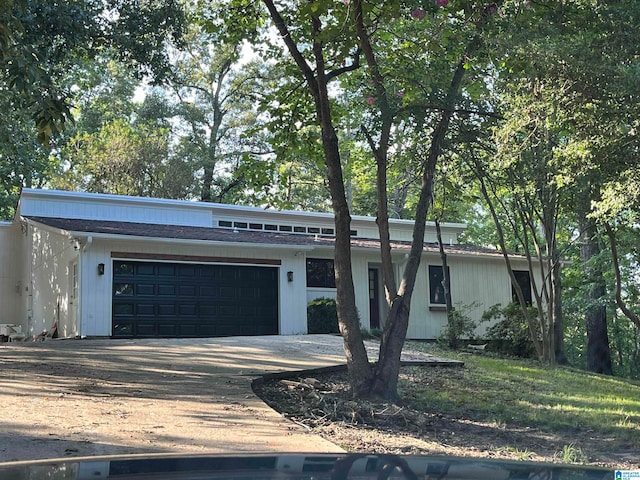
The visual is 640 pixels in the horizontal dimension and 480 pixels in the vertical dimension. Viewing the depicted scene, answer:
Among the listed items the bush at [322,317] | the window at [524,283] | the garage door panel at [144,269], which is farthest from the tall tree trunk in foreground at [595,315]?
the garage door panel at [144,269]

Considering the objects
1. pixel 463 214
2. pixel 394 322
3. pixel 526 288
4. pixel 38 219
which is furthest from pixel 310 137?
pixel 463 214

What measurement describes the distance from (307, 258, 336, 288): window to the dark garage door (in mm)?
1209

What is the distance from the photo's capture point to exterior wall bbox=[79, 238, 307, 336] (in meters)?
A: 16.0

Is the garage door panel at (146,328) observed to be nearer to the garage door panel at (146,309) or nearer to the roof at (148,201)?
the garage door panel at (146,309)

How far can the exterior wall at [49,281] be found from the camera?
16984mm

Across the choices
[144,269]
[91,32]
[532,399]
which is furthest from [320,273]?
[91,32]

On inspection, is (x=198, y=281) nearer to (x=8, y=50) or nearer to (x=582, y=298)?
(x=8, y=50)

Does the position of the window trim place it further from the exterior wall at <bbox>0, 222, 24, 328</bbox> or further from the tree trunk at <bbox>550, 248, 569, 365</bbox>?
the exterior wall at <bbox>0, 222, 24, 328</bbox>

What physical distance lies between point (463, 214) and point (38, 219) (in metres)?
20.5

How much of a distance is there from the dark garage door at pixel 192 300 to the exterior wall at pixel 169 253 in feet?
0.79

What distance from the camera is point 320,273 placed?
19.7m

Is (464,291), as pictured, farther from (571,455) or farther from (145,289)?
(571,455)

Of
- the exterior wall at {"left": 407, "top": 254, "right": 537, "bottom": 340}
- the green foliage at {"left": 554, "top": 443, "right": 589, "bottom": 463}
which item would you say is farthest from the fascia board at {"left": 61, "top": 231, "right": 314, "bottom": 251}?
the green foliage at {"left": 554, "top": 443, "right": 589, "bottom": 463}

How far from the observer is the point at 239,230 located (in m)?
21.0
